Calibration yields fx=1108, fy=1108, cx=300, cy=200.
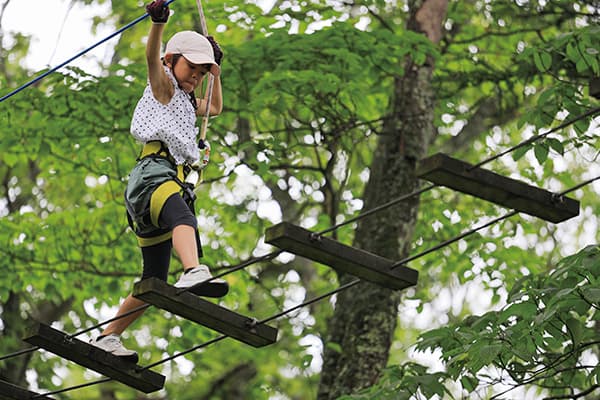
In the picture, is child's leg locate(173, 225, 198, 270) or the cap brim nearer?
child's leg locate(173, 225, 198, 270)

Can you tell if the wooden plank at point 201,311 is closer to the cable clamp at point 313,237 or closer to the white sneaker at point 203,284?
the white sneaker at point 203,284

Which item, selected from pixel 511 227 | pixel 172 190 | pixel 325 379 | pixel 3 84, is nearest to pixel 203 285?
pixel 172 190

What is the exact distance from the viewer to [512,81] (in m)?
9.04

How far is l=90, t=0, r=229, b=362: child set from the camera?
4699 millimetres

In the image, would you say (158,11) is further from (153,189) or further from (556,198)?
(556,198)

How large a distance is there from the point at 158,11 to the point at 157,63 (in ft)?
1.09

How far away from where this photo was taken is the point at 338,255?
4.36 m

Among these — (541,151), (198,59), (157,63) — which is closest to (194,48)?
(198,59)

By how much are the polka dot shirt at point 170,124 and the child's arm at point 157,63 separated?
5 cm

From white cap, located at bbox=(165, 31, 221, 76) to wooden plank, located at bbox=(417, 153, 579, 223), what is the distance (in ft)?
4.27

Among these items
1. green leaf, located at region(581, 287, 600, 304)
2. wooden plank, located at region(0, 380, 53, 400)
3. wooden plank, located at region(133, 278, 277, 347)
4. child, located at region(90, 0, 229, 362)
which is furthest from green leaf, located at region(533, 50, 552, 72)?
wooden plank, located at region(0, 380, 53, 400)

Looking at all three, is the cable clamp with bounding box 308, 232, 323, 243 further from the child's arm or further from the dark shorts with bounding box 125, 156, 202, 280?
the child's arm

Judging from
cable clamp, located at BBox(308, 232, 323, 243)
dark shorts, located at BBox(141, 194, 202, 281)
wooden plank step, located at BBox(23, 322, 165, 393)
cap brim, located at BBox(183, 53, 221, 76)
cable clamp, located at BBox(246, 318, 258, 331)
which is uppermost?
cap brim, located at BBox(183, 53, 221, 76)

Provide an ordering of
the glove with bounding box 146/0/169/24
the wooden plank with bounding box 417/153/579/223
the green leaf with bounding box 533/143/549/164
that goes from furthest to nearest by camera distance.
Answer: the green leaf with bounding box 533/143/549/164
the glove with bounding box 146/0/169/24
the wooden plank with bounding box 417/153/579/223
